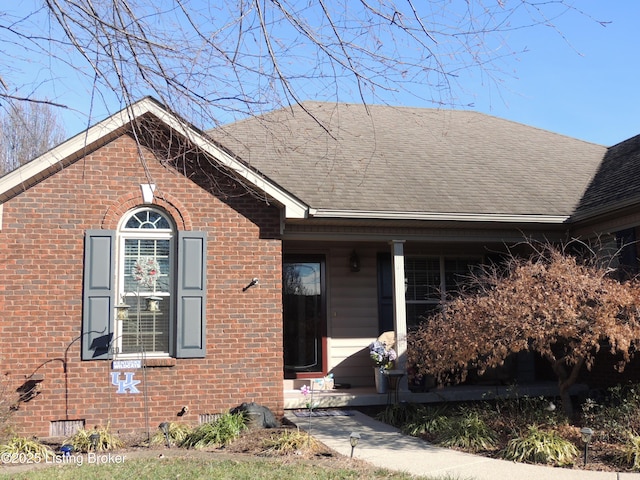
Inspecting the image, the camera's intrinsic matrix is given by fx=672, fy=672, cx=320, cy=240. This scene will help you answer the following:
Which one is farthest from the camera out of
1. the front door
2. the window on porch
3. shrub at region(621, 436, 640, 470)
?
the window on porch

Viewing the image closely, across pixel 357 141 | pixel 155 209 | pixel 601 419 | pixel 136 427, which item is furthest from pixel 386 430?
pixel 357 141

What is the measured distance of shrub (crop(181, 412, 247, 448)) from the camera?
8.09 meters

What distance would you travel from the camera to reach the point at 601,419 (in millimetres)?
8141

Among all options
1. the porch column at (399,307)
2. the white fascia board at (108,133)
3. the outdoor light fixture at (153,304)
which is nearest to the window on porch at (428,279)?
the porch column at (399,307)

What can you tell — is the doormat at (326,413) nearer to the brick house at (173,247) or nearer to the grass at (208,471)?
the brick house at (173,247)

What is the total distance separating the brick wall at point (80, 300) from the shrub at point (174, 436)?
0.63 meters

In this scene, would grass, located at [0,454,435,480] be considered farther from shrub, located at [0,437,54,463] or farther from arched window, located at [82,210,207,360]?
arched window, located at [82,210,207,360]

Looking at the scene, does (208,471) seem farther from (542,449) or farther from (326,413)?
(326,413)

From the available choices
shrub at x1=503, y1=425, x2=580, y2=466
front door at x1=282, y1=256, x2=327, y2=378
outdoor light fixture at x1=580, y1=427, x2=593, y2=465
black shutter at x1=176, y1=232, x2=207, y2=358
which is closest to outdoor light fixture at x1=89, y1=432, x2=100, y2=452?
black shutter at x1=176, y1=232, x2=207, y2=358

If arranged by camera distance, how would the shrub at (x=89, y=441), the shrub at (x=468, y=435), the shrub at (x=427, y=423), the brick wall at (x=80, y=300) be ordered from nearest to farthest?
the shrub at (x=468, y=435), the shrub at (x=89, y=441), the shrub at (x=427, y=423), the brick wall at (x=80, y=300)

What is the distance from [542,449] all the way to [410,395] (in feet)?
10.9

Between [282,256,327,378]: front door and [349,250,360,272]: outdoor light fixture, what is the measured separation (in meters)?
0.53

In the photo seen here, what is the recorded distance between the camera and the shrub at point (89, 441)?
8.02 m

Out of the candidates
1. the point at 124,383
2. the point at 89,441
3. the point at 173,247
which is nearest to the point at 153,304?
the point at 173,247
